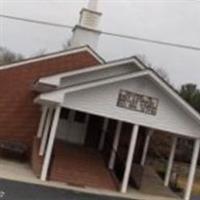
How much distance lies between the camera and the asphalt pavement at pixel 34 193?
67.2 ft

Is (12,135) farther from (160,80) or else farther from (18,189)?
(18,189)

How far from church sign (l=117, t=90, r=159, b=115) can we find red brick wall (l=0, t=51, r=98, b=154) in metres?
6.35

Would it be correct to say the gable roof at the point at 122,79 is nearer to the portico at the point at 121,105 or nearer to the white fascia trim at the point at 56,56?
the portico at the point at 121,105

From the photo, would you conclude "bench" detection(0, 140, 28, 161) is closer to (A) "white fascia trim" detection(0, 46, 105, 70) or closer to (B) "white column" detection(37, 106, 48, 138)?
(B) "white column" detection(37, 106, 48, 138)

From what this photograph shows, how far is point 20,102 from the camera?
34531 mm

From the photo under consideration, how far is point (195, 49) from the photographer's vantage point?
35625 mm

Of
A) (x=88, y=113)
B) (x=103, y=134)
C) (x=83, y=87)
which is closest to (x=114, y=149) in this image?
(x=88, y=113)

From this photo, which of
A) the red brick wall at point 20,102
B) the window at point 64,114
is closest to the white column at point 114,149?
the window at point 64,114

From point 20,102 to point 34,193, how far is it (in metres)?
12.5

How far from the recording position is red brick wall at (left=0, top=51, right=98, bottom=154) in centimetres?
3428

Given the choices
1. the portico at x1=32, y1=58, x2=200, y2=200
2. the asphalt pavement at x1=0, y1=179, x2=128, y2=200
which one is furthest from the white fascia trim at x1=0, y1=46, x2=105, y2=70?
the asphalt pavement at x1=0, y1=179, x2=128, y2=200

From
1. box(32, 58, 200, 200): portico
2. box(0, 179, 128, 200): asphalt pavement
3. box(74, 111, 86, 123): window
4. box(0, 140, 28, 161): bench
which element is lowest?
box(0, 140, 28, 161): bench

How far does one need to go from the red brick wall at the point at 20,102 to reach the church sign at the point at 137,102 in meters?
6.35

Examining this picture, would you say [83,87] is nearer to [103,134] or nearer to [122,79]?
[122,79]
